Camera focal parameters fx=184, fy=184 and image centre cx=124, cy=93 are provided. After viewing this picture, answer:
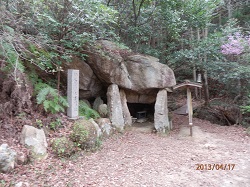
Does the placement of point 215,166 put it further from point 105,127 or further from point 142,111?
point 142,111

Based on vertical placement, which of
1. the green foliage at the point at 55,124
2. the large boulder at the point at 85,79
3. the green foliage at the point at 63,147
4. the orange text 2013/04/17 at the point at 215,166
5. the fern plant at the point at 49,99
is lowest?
the orange text 2013/04/17 at the point at 215,166

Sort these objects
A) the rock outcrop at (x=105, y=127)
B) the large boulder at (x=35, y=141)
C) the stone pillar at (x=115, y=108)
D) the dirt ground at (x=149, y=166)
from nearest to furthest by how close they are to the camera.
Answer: the dirt ground at (x=149, y=166) < the large boulder at (x=35, y=141) < the rock outcrop at (x=105, y=127) < the stone pillar at (x=115, y=108)

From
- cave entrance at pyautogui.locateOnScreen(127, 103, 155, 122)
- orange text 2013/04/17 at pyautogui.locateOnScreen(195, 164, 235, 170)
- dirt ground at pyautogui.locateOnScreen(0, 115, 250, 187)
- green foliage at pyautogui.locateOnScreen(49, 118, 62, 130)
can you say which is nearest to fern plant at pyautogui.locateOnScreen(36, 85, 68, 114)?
green foliage at pyautogui.locateOnScreen(49, 118, 62, 130)

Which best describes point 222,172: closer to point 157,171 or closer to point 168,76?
point 157,171

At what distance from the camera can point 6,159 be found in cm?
354

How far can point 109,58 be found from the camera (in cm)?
729

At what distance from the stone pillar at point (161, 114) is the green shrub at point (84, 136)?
143 inches

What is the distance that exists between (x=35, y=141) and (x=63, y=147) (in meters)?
0.69

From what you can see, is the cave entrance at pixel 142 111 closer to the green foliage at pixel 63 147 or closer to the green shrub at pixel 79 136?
the green shrub at pixel 79 136

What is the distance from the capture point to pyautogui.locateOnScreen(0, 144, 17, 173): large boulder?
3479mm

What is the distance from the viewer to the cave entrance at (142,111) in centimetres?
1079

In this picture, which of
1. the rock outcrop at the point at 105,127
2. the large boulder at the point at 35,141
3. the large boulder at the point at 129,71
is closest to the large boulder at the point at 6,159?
the large boulder at the point at 35,141

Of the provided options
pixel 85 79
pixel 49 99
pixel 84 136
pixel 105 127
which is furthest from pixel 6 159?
pixel 85 79

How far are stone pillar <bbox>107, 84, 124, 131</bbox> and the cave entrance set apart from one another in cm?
263
